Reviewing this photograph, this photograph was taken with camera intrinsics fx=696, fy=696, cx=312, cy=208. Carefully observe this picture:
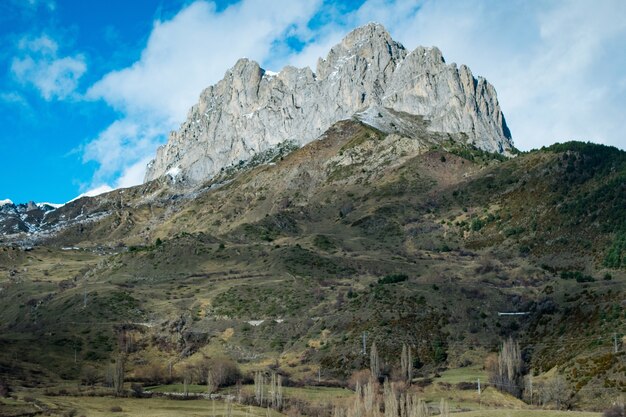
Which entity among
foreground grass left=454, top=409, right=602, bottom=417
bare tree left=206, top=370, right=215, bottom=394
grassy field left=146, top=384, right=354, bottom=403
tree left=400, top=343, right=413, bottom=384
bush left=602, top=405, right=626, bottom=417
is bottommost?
foreground grass left=454, top=409, right=602, bottom=417

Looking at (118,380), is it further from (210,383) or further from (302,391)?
(302,391)

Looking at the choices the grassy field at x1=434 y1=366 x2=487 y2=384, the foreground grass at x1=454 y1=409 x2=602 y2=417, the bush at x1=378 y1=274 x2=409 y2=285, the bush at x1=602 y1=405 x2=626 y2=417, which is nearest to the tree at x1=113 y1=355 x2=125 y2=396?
the grassy field at x1=434 y1=366 x2=487 y2=384

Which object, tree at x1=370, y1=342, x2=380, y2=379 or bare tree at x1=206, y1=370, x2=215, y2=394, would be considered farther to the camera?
bare tree at x1=206, y1=370, x2=215, y2=394

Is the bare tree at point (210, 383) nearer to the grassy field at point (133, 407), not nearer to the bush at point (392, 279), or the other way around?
the grassy field at point (133, 407)

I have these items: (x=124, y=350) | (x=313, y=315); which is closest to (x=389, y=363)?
(x=313, y=315)

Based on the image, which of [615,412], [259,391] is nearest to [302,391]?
[259,391]

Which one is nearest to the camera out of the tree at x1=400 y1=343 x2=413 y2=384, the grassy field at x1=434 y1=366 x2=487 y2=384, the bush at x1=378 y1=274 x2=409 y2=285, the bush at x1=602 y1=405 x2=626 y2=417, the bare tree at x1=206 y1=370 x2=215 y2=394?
the bush at x1=602 y1=405 x2=626 y2=417

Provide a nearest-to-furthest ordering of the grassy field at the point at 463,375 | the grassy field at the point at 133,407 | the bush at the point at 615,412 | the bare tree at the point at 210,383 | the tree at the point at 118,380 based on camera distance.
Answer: the bush at the point at 615,412 < the grassy field at the point at 133,407 < the grassy field at the point at 463,375 < the tree at the point at 118,380 < the bare tree at the point at 210,383

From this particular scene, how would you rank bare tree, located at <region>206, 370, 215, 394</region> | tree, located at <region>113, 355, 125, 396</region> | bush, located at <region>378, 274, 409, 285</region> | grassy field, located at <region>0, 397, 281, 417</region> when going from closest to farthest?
grassy field, located at <region>0, 397, 281, 417</region> → tree, located at <region>113, 355, 125, 396</region> → bare tree, located at <region>206, 370, 215, 394</region> → bush, located at <region>378, 274, 409, 285</region>

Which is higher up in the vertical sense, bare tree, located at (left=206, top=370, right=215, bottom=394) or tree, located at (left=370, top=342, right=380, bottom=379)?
tree, located at (left=370, top=342, right=380, bottom=379)

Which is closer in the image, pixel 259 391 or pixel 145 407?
pixel 145 407

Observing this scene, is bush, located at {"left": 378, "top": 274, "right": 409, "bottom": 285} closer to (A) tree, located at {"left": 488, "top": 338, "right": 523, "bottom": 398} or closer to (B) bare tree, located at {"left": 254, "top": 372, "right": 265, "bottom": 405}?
(A) tree, located at {"left": 488, "top": 338, "right": 523, "bottom": 398}

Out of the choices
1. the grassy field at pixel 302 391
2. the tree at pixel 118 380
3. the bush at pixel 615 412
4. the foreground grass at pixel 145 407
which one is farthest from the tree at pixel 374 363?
the bush at pixel 615 412

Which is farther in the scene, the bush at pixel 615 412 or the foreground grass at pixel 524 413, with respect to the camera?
the foreground grass at pixel 524 413
